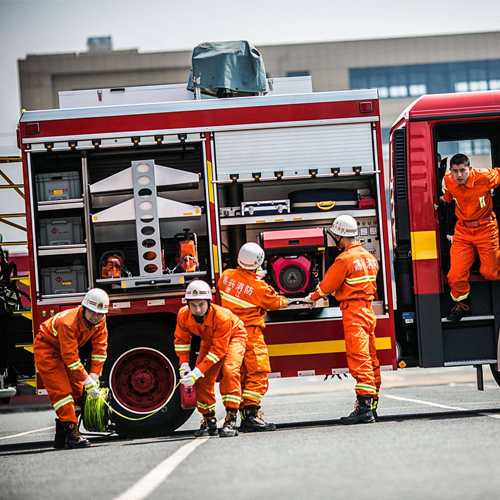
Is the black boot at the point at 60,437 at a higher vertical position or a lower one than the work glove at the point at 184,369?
lower

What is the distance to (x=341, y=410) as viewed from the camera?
1216cm

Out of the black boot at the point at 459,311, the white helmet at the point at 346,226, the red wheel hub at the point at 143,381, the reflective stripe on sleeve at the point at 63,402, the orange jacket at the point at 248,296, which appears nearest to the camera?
the reflective stripe on sleeve at the point at 63,402

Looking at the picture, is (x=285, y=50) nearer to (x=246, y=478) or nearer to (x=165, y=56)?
(x=165, y=56)

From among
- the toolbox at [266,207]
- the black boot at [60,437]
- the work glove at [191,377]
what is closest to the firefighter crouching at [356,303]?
the toolbox at [266,207]

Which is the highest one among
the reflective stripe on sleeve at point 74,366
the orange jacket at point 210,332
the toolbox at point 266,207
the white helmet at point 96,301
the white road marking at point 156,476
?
the toolbox at point 266,207

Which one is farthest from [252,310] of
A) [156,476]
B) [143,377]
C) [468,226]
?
[156,476]

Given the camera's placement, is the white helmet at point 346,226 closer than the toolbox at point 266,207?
Yes

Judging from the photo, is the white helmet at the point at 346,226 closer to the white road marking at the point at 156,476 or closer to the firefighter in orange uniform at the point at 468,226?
the firefighter in orange uniform at the point at 468,226

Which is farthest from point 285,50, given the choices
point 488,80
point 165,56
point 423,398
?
point 423,398

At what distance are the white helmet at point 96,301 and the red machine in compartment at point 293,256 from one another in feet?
5.81

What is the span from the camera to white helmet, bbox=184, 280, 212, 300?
7762 millimetres

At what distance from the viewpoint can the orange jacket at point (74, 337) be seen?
7.75 metres

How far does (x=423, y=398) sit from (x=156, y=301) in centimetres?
688

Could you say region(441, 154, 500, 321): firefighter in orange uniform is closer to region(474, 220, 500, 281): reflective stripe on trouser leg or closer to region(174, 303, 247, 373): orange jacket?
region(474, 220, 500, 281): reflective stripe on trouser leg
